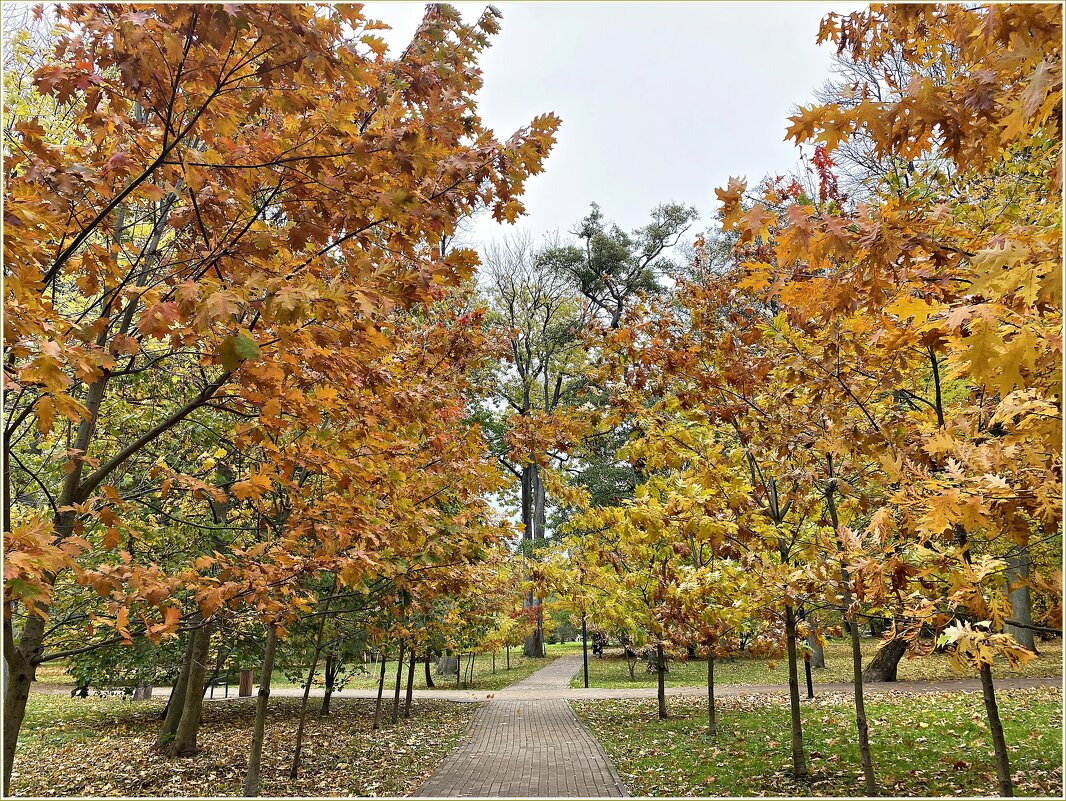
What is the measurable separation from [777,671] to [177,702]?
16.1 metres

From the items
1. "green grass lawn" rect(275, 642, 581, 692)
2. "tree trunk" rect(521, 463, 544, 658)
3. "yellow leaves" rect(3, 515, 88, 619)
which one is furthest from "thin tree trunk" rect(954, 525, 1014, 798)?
"tree trunk" rect(521, 463, 544, 658)

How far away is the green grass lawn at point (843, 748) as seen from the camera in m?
6.26

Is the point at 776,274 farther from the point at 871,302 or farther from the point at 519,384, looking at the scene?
the point at 519,384

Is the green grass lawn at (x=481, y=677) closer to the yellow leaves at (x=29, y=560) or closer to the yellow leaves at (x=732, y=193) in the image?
the yellow leaves at (x=29, y=560)


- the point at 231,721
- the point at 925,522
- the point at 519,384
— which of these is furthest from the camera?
the point at 519,384

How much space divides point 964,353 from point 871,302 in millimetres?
954

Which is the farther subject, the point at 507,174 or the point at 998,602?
the point at 507,174

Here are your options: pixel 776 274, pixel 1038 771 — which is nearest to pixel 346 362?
pixel 776 274

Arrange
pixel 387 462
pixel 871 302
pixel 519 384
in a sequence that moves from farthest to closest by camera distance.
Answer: pixel 519 384 → pixel 387 462 → pixel 871 302

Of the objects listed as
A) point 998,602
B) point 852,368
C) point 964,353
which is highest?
point 852,368

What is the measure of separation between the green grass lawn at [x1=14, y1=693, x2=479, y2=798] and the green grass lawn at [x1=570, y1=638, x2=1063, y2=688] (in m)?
7.43

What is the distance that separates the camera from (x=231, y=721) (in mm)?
12445

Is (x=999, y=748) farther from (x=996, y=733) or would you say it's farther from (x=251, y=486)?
(x=251, y=486)

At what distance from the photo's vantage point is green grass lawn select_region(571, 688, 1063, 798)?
626 cm
